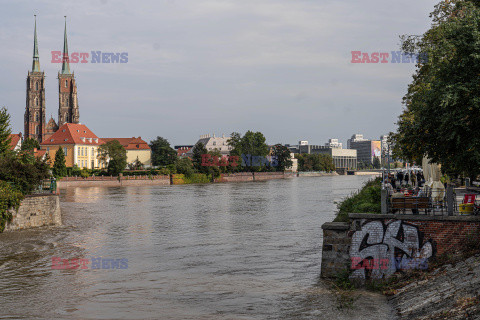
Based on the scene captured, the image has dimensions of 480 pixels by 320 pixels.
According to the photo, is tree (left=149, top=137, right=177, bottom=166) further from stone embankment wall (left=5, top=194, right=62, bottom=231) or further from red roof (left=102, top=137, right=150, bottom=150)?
stone embankment wall (left=5, top=194, right=62, bottom=231)

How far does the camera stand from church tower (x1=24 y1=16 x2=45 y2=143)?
16512 centimetres

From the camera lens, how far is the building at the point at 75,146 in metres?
128

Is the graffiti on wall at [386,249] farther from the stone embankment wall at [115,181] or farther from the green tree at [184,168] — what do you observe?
the green tree at [184,168]

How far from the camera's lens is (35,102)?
16762 cm

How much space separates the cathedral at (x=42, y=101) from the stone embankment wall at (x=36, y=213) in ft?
451

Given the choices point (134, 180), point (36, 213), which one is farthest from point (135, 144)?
point (36, 213)

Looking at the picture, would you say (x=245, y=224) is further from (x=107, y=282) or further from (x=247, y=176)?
(x=247, y=176)

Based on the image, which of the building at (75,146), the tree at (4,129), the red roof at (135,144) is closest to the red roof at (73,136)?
the building at (75,146)

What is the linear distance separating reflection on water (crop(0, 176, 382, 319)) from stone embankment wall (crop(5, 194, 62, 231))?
3.04 feet

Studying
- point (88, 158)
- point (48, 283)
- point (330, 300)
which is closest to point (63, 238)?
point (48, 283)

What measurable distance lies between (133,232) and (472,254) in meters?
22.2

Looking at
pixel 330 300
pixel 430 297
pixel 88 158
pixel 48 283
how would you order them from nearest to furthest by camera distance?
pixel 430 297
pixel 330 300
pixel 48 283
pixel 88 158

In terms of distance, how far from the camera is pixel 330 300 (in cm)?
1476

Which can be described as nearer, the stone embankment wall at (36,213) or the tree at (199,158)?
the stone embankment wall at (36,213)
